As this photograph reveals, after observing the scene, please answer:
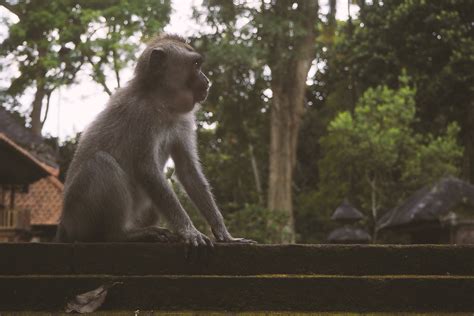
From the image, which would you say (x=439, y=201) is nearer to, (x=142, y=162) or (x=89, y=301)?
(x=142, y=162)

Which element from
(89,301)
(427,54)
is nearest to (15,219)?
(427,54)

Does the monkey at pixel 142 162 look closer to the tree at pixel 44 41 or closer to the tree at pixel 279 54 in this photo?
the tree at pixel 279 54

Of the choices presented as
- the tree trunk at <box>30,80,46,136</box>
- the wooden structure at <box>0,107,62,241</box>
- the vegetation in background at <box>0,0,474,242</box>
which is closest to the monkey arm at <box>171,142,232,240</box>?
the vegetation in background at <box>0,0,474,242</box>

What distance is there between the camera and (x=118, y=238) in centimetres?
527

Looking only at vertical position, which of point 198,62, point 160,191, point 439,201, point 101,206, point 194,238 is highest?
point 198,62

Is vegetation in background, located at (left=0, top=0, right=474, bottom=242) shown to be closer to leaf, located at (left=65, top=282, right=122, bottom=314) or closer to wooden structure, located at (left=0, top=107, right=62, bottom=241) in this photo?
wooden structure, located at (left=0, top=107, right=62, bottom=241)

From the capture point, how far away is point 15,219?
88.5ft

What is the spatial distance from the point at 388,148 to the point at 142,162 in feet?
74.2

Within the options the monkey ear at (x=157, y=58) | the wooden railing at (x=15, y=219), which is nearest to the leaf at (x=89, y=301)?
the monkey ear at (x=157, y=58)

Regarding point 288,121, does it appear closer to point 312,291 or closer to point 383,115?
point 383,115

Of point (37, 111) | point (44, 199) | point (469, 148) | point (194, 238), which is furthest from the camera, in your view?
point (37, 111)

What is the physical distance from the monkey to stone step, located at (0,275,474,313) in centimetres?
65

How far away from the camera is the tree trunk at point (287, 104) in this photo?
79.1ft

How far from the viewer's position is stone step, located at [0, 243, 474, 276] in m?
4.21
